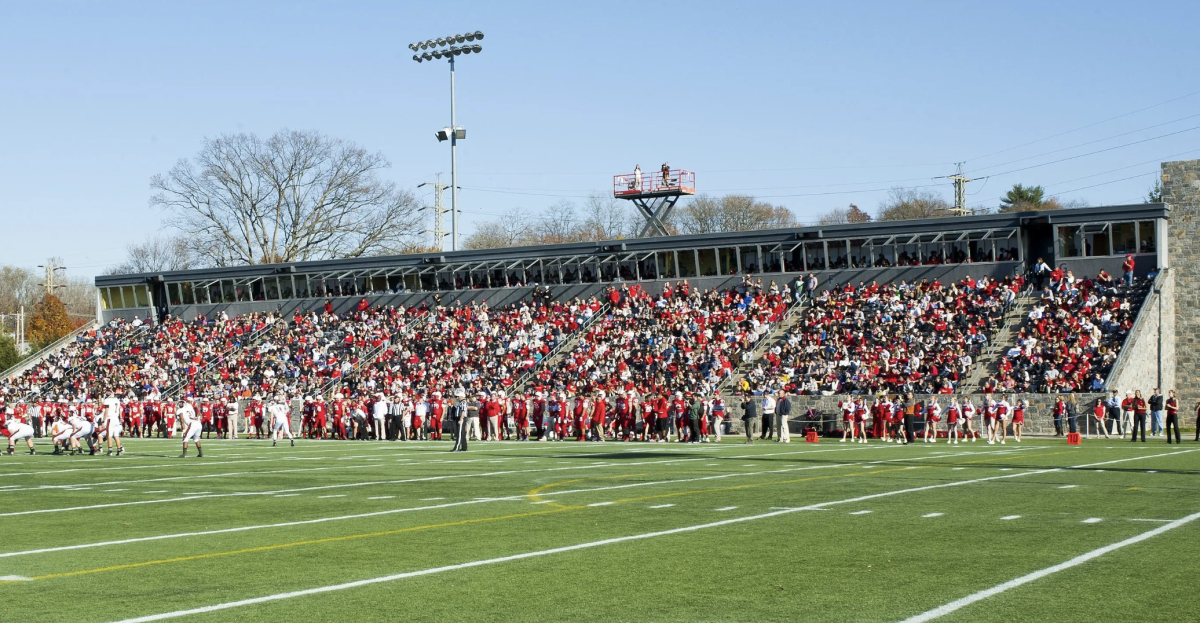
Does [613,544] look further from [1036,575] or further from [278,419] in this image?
[278,419]

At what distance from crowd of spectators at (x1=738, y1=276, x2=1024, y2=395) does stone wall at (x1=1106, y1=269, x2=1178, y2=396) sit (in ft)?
13.8

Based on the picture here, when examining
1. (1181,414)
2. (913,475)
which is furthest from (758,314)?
(913,475)

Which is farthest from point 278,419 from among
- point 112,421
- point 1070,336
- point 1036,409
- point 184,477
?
point 1070,336

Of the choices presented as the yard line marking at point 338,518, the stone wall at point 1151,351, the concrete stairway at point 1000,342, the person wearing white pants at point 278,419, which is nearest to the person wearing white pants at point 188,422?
the person wearing white pants at point 278,419

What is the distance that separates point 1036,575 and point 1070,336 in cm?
3101

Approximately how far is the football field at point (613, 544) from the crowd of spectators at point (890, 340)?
670 inches

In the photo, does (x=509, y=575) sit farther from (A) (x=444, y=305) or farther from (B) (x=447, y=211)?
(B) (x=447, y=211)

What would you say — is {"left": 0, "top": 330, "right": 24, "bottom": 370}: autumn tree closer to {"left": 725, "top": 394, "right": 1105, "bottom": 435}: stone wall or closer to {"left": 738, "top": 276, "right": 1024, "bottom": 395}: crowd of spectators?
{"left": 738, "top": 276, "right": 1024, "bottom": 395}: crowd of spectators

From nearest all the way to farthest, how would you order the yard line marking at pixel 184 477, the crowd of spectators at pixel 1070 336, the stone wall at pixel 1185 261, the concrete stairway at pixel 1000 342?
the yard line marking at pixel 184 477 → the crowd of spectators at pixel 1070 336 → the concrete stairway at pixel 1000 342 → the stone wall at pixel 1185 261

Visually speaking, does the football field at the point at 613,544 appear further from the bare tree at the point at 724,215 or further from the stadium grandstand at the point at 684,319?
the bare tree at the point at 724,215

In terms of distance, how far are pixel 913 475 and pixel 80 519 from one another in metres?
11.4

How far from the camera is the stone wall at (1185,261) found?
41.5m

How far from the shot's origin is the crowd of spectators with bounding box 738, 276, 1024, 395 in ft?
125

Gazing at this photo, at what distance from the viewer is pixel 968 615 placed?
24.5 ft
